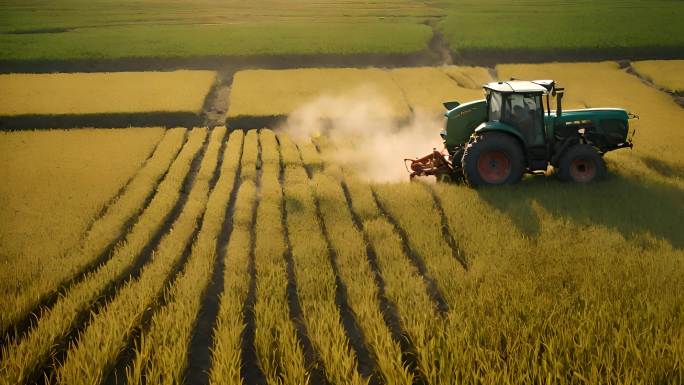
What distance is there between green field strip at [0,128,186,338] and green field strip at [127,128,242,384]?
1454 millimetres

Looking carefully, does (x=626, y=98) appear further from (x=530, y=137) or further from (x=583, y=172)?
(x=530, y=137)

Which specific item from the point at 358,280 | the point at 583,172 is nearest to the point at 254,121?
the point at 583,172

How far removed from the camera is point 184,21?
4262cm

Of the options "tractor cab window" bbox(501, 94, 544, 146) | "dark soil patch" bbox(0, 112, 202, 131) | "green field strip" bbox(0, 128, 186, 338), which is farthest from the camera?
"dark soil patch" bbox(0, 112, 202, 131)

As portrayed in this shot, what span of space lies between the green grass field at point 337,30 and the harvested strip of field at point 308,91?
5103mm

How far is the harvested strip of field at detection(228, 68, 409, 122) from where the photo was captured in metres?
18.3

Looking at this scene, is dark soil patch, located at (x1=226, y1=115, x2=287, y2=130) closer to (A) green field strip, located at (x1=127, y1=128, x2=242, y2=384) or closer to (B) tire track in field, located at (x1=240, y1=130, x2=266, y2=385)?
(A) green field strip, located at (x1=127, y1=128, x2=242, y2=384)

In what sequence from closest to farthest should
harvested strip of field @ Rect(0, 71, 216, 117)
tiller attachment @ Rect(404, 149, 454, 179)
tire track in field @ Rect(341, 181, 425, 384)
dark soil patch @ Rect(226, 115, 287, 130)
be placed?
tire track in field @ Rect(341, 181, 425, 384) < tiller attachment @ Rect(404, 149, 454, 179) < dark soil patch @ Rect(226, 115, 287, 130) < harvested strip of field @ Rect(0, 71, 216, 117)

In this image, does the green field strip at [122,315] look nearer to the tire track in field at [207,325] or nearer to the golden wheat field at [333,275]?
the golden wheat field at [333,275]

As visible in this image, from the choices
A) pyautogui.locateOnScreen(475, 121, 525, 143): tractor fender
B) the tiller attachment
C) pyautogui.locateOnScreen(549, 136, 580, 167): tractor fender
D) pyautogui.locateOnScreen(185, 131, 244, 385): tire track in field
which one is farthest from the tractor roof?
pyautogui.locateOnScreen(185, 131, 244, 385): tire track in field

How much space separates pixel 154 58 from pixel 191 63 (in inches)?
87.6

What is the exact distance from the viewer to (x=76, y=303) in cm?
555

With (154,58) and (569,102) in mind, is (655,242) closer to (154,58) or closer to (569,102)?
(569,102)

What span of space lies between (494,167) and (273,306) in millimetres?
5853
